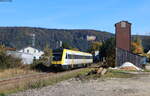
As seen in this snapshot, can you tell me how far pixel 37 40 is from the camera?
7407 inches

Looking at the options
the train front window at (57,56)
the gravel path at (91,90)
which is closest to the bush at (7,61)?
the train front window at (57,56)

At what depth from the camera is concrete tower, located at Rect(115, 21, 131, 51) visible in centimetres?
5766

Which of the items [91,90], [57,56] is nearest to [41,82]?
[91,90]

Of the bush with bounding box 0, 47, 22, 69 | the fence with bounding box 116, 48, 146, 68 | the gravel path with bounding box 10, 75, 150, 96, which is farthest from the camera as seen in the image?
the fence with bounding box 116, 48, 146, 68

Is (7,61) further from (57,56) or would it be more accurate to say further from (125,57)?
(125,57)

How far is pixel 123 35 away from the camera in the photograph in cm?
5800

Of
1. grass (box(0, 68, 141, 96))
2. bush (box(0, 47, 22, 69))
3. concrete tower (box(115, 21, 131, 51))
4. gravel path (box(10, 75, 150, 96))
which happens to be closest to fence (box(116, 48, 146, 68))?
concrete tower (box(115, 21, 131, 51))

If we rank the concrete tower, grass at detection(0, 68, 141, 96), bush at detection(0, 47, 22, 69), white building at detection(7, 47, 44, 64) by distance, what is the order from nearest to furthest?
grass at detection(0, 68, 141, 96), bush at detection(0, 47, 22, 69), white building at detection(7, 47, 44, 64), the concrete tower

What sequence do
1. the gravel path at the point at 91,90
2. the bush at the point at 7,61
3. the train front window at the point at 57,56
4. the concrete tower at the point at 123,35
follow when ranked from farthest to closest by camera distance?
the concrete tower at the point at 123,35
the bush at the point at 7,61
the train front window at the point at 57,56
the gravel path at the point at 91,90

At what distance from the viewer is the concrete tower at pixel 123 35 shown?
57656mm

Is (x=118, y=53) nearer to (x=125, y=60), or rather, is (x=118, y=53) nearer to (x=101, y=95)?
(x=125, y=60)

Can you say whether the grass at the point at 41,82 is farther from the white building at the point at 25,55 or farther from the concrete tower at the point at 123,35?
the concrete tower at the point at 123,35

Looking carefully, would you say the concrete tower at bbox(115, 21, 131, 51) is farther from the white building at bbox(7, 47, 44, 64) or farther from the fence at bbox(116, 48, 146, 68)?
the white building at bbox(7, 47, 44, 64)

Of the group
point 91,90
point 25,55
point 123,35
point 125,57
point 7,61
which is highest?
point 123,35
